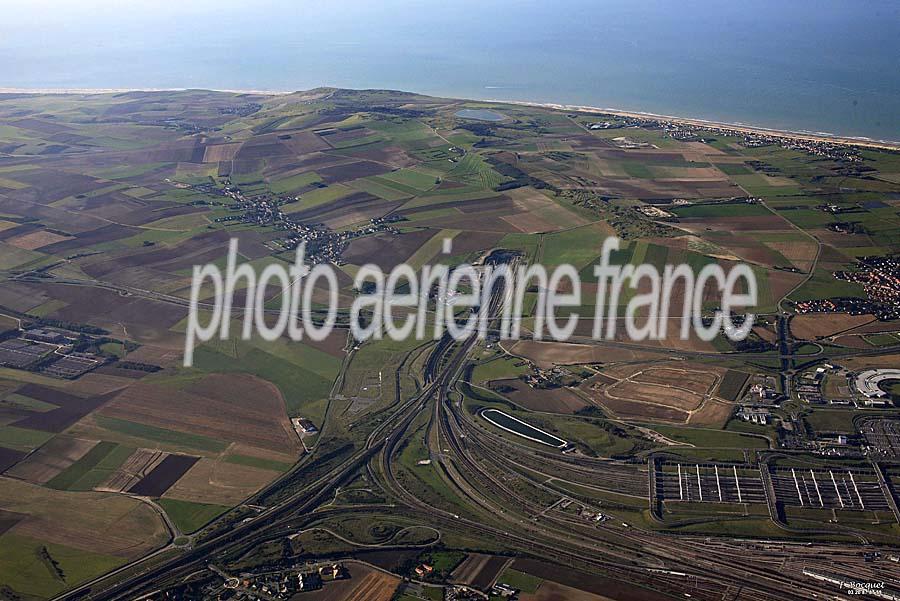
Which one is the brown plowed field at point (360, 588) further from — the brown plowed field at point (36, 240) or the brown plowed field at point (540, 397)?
the brown plowed field at point (36, 240)

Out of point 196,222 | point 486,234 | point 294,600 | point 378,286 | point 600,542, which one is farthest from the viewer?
point 196,222

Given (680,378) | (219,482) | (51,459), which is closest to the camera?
(219,482)

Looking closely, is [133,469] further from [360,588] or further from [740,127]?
[740,127]

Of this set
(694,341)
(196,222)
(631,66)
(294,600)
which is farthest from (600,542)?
(631,66)

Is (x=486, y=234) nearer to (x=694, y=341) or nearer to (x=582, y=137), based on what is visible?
(x=694, y=341)

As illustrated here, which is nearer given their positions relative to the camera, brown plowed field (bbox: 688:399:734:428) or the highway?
the highway

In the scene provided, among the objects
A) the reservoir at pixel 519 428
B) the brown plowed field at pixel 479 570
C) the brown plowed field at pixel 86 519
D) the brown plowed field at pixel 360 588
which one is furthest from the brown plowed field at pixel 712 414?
the brown plowed field at pixel 86 519

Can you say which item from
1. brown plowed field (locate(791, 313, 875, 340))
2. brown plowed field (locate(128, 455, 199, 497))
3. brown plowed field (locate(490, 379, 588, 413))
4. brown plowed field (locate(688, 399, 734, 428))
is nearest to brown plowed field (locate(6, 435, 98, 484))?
brown plowed field (locate(128, 455, 199, 497))

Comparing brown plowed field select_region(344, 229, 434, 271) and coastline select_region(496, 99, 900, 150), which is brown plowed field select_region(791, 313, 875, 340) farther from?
coastline select_region(496, 99, 900, 150)

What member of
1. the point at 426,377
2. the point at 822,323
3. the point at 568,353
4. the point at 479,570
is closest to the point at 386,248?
the point at 426,377

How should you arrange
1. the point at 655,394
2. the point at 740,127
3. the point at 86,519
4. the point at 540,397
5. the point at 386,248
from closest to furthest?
the point at 86,519 < the point at 655,394 < the point at 540,397 < the point at 386,248 < the point at 740,127

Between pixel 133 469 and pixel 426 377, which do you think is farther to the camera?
pixel 426 377
